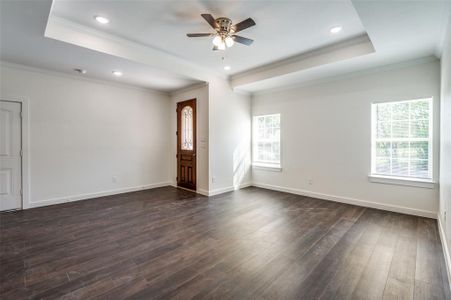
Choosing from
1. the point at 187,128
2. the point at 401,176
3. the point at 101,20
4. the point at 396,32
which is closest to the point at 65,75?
the point at 101,20

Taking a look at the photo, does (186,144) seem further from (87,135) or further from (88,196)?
(88,196)

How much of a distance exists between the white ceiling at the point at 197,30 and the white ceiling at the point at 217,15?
0.01 m

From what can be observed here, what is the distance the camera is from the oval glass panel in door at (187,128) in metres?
5.75

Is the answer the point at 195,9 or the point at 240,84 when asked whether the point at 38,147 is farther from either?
the point at 240,84

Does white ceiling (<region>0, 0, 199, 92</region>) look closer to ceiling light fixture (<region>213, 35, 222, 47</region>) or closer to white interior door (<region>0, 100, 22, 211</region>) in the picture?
white interior door (<region>0, 100, 22, 211</region>)

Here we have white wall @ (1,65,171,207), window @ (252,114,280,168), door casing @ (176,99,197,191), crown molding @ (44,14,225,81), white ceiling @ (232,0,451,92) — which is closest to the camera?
white ceiling @ (232,0,451,92)

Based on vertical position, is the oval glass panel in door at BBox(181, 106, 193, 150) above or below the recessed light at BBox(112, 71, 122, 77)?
below

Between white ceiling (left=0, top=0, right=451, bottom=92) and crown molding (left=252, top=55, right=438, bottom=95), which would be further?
crown molding (left=252, top=55, right=438, bottom=95)

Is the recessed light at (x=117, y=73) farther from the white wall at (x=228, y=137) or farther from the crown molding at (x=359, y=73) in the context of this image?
the crown molding at (x=359, y=73)

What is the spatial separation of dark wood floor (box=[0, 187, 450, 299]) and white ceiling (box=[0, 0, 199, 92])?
2688 millimetres

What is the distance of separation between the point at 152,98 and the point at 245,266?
5063 millimetres

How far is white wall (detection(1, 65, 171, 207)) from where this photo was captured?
428cm

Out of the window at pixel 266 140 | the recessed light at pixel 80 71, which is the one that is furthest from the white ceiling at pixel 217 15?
the window at pixel 266 140

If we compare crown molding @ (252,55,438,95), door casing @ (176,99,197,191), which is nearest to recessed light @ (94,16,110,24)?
door casing @ (176,99,197,191)
